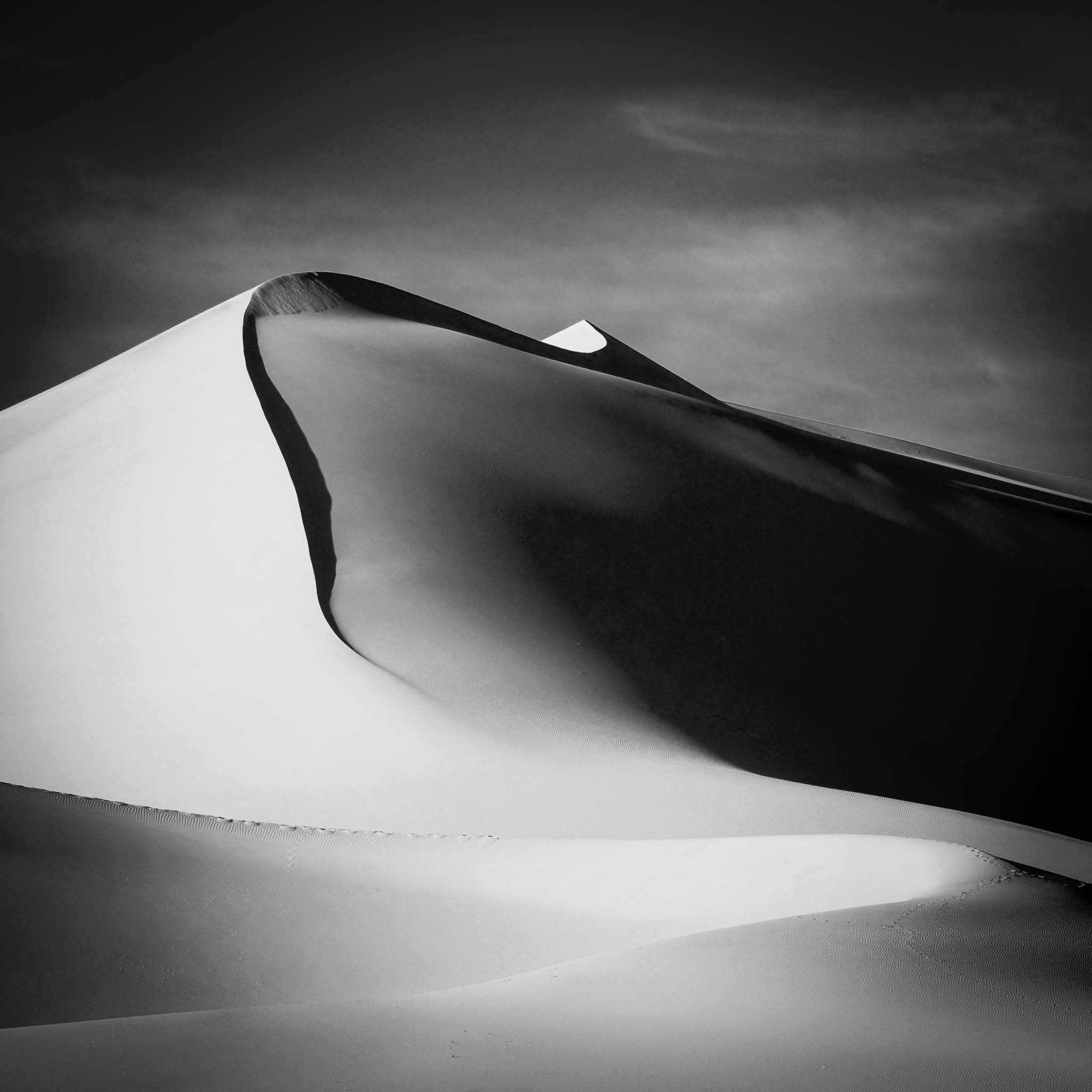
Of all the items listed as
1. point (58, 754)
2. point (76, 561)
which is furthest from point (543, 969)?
point (76, 561)

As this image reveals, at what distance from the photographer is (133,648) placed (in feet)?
25.6

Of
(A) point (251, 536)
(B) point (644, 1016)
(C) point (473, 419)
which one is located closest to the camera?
(B) point (644, 1016)

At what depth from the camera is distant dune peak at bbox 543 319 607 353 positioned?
16219mm

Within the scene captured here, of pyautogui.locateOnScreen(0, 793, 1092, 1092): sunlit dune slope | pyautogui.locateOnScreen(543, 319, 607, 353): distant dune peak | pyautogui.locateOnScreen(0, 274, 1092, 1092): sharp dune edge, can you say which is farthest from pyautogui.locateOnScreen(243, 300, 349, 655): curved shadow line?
pyautogui.locateOnScreen(543, 319, 607, 353): distant dune peak

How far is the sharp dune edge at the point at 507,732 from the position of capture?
9.80 feet

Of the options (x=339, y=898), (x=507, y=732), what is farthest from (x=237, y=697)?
(x=339, y=898)

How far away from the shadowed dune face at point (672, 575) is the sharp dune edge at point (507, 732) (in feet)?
0.15

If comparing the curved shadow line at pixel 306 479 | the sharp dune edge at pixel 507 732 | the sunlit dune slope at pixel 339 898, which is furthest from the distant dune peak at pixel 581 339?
the sunlit dune slope at pixel 339 898

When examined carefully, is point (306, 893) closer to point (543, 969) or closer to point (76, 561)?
point (543, 969)

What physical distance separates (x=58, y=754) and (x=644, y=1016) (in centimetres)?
478


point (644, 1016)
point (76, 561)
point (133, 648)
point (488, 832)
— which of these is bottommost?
point (644, 1016)

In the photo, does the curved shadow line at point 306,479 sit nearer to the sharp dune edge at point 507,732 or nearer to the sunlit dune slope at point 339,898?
the sharp dune edge at point 507,732

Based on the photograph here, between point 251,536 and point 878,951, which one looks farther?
point 251,536

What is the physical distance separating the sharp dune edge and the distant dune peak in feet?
1.91
